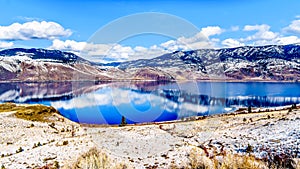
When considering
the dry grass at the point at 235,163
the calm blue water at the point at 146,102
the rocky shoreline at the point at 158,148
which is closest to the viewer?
the dry grass at the point at 235,163

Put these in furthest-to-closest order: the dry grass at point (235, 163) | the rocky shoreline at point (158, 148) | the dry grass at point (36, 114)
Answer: the dry grass at point (36, 114) < the rocky shoreline at point (158, 148) < the dry grass at point (235, 163)

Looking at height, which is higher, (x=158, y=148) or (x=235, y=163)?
(x=235, y=163)

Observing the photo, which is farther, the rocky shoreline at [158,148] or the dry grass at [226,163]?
the rocky shoreline at [158,148]

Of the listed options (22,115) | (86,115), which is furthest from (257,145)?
(86,115)

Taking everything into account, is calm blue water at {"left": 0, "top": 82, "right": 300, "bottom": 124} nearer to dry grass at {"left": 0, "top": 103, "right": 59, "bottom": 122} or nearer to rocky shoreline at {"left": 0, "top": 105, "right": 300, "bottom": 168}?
rocky shoreline at {"left": 0, "top": 105, "right": 300, "bottom": 168}

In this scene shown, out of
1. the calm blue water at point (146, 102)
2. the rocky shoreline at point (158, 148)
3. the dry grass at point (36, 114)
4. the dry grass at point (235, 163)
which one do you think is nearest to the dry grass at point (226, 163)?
the dry grass at point (235, 163)

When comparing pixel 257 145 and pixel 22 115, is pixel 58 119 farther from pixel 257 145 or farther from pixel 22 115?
pixel 257 145

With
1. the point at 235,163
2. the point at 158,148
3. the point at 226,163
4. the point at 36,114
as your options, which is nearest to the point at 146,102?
the point at 36,114

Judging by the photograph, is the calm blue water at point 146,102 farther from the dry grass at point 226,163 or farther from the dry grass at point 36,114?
the dry grass at point 36,114

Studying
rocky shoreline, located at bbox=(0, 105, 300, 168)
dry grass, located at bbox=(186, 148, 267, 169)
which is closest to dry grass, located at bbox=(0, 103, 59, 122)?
rocky shoreline, located at bbox=(0, 105, 300, 168)

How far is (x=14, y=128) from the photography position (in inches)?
965

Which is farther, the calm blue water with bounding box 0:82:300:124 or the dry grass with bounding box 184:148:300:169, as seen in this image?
the calm blue water with bounding box 0:82:300:124

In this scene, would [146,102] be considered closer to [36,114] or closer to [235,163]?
[36,114]

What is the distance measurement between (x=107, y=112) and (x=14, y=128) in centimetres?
3158
